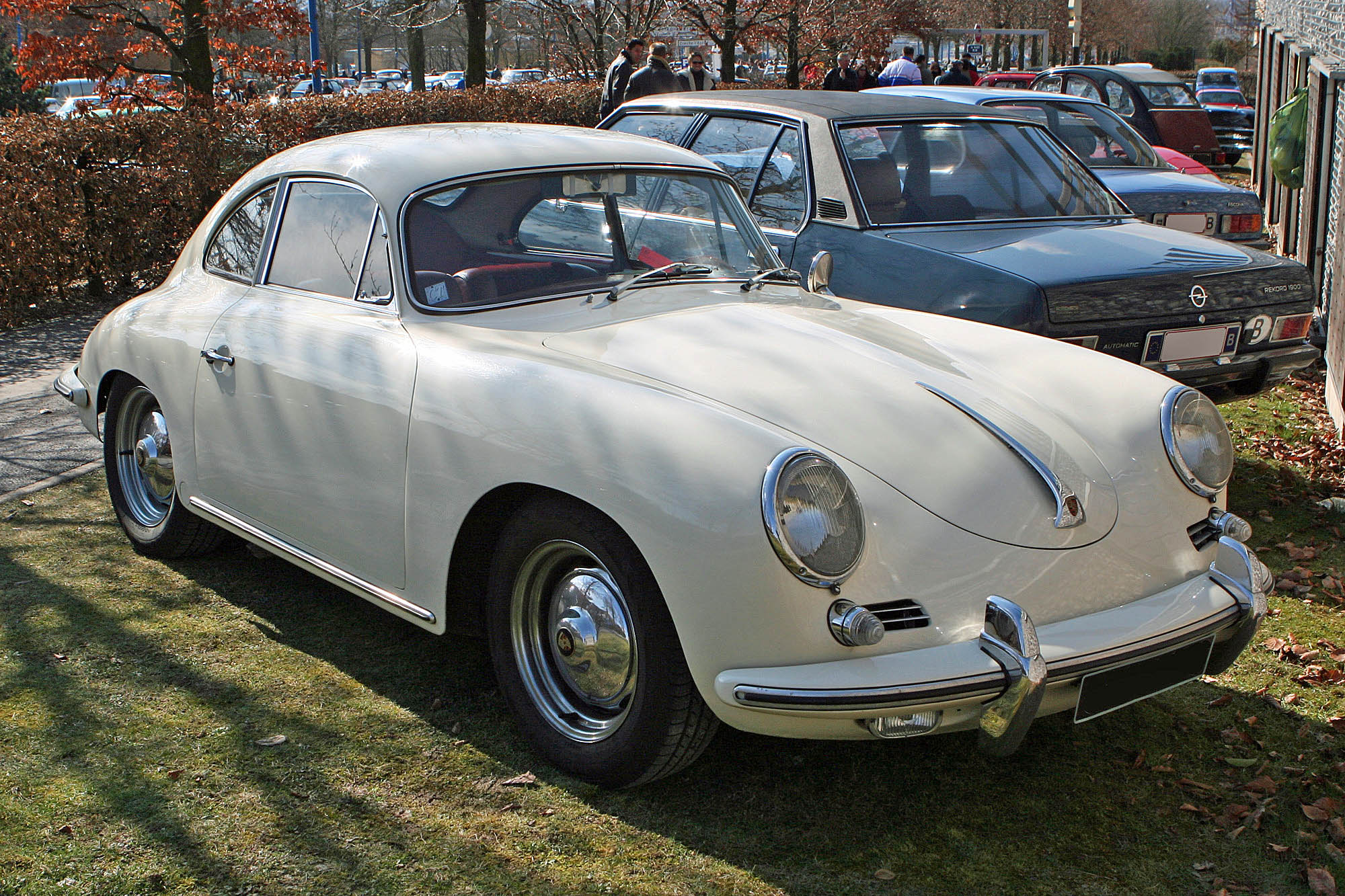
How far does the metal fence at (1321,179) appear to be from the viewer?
7234 millimetres

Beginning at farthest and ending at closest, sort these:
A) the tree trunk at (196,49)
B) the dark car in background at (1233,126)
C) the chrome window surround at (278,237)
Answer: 1. the dark car in background at (1233,126)
2. the tree trunk at (196,49)
3. the chrome window surround at (278,237)

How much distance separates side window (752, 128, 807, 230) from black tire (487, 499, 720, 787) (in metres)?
3.39

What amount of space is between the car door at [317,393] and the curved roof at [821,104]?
306 centimetres

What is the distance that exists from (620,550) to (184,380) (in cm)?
214

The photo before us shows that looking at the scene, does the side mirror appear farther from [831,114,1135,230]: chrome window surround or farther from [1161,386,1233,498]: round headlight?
[831,114,1135,230]: chrome window surround

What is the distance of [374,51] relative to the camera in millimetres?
80250

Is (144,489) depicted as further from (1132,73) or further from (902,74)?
(1132,73)

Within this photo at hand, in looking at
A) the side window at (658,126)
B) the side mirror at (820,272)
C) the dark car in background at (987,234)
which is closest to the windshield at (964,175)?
the dark car in background at (987,234)

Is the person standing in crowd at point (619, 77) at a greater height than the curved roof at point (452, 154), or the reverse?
the person standing in crowd at point (619, 77)

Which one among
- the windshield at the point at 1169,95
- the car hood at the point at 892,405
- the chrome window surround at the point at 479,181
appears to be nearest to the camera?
the car hood at the point at 892,405

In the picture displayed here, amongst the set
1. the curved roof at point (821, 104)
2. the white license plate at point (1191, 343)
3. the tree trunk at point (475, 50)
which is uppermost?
the tree trunk at point (475, 50)

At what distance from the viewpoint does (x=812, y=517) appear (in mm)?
2807

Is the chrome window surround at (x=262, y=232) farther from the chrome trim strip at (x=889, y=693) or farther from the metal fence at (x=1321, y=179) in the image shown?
the metal fence at (x=1321, y=179)

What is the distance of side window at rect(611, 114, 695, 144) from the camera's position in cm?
709
